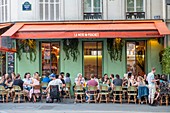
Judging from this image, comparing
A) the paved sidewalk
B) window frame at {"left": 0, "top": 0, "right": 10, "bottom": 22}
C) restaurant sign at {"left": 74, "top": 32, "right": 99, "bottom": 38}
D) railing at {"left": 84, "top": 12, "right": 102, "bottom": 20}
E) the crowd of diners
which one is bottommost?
the paved sidewalk

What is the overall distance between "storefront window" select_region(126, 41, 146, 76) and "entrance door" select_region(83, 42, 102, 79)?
1.71m

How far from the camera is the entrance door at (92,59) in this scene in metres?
22.0

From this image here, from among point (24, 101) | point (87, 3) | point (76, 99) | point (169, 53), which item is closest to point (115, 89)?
point (76, 99)

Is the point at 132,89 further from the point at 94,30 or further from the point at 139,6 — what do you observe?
the point at 139,6

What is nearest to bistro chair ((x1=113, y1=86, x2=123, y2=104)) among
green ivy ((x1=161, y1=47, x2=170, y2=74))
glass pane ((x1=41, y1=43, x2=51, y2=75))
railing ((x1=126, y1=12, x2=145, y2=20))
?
green ivy ((x1=161, y1=47, x2=170, y2=74))

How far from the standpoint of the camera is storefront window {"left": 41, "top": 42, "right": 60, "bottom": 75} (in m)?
22.3

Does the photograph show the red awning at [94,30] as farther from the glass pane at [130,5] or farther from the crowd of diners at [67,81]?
the crowd of diners at [67,81]

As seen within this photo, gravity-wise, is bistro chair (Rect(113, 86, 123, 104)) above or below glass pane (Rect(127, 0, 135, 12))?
below

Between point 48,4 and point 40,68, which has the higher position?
point 48,4

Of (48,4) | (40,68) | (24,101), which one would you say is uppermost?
(48,4)

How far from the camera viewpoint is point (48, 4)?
22.5 metres

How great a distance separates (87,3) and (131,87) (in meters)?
6.37

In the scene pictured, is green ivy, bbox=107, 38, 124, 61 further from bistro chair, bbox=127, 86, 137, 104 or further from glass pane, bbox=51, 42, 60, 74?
bistro chair, bbox=127, 86, 137, 104

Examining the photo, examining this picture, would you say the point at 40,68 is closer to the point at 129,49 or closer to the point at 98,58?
the point at 98,58
